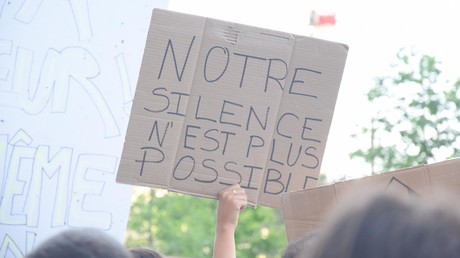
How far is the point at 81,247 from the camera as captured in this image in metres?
1.42

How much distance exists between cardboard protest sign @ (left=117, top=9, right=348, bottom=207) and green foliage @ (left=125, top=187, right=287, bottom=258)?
10.8m

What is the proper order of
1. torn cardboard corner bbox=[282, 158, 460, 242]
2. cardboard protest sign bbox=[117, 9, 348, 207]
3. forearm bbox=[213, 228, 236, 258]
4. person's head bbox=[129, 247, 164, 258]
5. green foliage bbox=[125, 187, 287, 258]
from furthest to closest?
green foliage bbox=[125, 187, 287, 258]
cardboard protest sign bbox=[117, 9, 348, 207]
forearm bbox=[213, 228, 236, 258]
torn cardboard corner bbox=[282, 158, 460, 242]
person's head bbox=[129, 247, 164, 258]

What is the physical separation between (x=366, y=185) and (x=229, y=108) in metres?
0.65

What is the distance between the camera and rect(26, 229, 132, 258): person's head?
141 cm

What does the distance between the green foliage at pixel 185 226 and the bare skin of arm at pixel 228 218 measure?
10.9 metres

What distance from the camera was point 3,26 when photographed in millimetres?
4023

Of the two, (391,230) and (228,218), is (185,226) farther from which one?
(391,230)

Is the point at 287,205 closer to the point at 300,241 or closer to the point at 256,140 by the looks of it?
the point at 256,140

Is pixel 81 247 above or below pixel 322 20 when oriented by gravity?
below

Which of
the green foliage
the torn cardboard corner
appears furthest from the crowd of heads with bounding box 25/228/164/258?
the green foliage

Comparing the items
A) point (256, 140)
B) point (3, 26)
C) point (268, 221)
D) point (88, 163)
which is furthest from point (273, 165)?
point (268, 221)

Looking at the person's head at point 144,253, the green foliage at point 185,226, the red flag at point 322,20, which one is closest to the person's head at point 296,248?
the person's head at point 144,253

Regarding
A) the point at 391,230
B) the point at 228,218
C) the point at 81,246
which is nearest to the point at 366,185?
the point at 228,218

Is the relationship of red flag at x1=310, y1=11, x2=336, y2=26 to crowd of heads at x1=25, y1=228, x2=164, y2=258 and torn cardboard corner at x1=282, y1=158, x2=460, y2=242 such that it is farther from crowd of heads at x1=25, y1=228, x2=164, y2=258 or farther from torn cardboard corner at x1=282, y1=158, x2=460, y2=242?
crowd of heads at x1=25, y1=228, x2=164, y2=258
